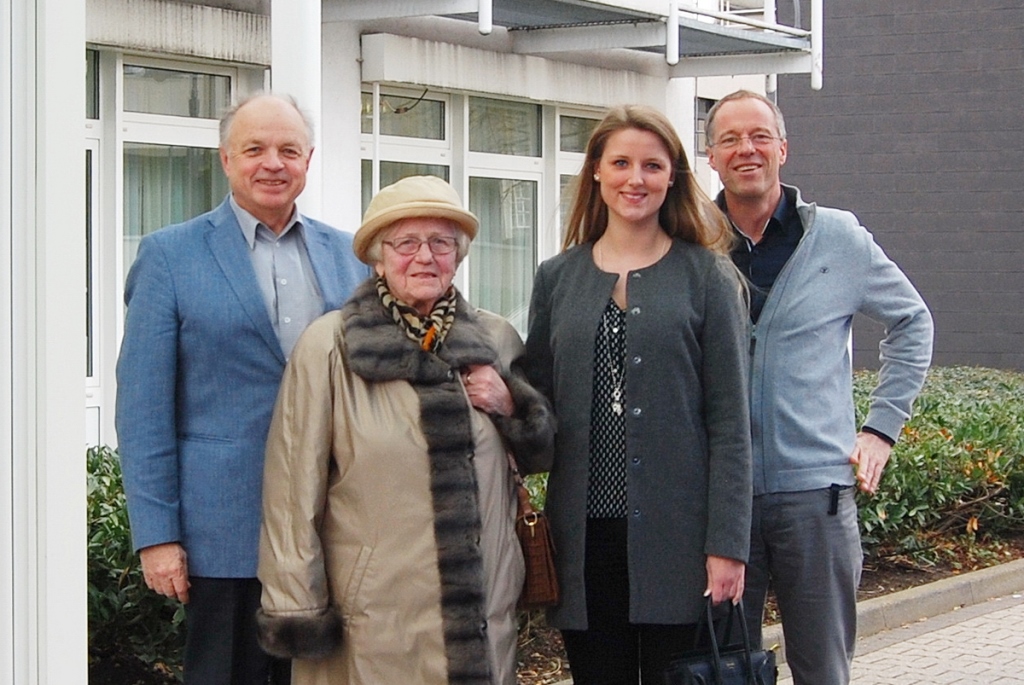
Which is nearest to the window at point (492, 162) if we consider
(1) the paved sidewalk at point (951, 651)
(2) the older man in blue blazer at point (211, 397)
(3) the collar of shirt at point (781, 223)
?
(1) the paved sidewalk at point (951, 651)

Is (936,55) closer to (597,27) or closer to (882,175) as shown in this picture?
(882,175)

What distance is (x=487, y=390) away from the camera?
3.90 meters

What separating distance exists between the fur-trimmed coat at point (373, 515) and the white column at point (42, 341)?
0.63 metres

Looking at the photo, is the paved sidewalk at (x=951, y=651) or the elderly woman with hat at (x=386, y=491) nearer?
the elderly woman with hat at (x=386, y=491)

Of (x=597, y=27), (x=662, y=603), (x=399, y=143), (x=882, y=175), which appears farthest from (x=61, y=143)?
(x=882, y=175)

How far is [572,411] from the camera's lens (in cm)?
409

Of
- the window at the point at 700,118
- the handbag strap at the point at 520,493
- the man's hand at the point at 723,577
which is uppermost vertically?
the window at the point at 700,118

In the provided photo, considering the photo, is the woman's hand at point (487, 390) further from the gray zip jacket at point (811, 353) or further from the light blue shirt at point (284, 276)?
the gray zip jacket at point (811, 353)

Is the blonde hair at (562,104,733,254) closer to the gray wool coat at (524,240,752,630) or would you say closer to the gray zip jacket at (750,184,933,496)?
the gray wool coat at (524,240,752,630)

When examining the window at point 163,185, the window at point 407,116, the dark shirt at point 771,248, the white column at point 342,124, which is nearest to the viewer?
the dark shirt at point 771,248

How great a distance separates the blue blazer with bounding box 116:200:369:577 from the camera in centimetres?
385

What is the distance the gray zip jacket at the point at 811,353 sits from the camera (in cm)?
428

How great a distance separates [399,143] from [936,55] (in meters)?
12.5

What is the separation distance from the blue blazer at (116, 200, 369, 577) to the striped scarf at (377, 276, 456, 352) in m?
0.32
